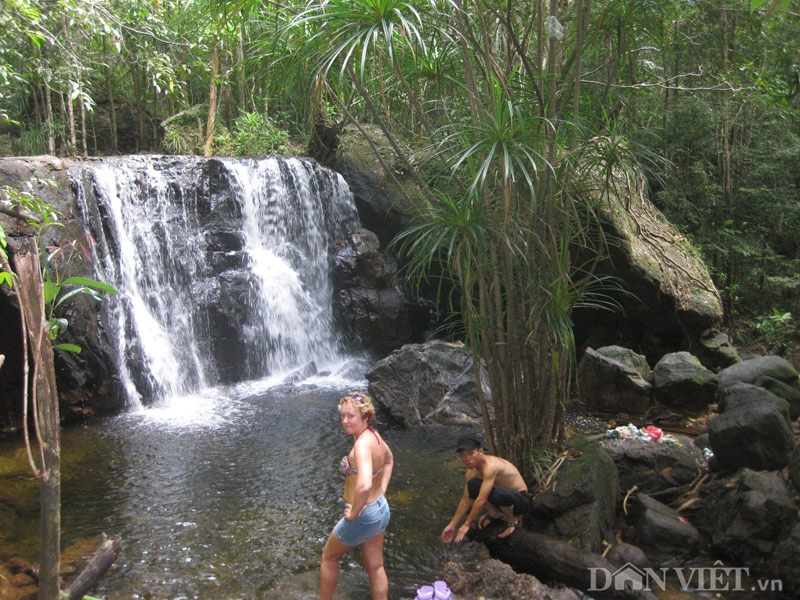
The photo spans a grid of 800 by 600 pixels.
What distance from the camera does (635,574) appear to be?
373 cm

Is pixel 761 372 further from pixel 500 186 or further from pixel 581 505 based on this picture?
pixel 500 186

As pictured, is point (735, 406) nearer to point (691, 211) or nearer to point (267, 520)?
point (267, 520)

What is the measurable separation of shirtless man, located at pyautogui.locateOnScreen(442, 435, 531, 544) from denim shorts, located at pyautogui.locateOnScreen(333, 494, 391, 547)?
796 mm

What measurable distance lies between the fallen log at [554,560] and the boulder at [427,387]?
2861 millimetres

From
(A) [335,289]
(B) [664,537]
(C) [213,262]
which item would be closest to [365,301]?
(A) [335,289]

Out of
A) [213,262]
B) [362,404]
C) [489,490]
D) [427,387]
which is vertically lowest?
[427,387]

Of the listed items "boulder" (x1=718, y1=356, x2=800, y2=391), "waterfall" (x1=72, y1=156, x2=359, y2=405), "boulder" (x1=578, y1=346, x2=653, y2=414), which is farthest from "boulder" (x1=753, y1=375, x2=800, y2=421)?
"waterfall" (x1=72, y1=156, x2=359, y2=405)

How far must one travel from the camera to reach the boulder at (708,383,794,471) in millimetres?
4434

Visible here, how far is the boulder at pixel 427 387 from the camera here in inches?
274

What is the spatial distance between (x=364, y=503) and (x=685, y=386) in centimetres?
506

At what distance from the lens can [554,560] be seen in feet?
12.4

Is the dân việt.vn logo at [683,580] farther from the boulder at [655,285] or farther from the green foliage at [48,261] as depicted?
the boulder at [655,285]

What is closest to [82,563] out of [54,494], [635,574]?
[54,494]

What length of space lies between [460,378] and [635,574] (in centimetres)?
371
